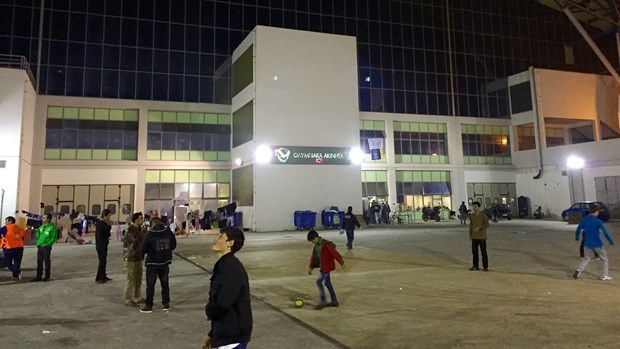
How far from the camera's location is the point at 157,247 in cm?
770

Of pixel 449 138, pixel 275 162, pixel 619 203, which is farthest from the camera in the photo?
pixel 449 138

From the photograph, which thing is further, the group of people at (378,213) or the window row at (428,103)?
the window row at (428,103)

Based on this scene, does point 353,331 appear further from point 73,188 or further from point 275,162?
point 73,188

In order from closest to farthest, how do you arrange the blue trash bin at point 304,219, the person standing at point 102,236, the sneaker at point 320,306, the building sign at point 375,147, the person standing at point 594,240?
the sneaker at point 320,306 → the person standing at point 594,240 → the person standing at point 102,236 → the blue trash bin at point 304,219 → the building sign at point 375,147

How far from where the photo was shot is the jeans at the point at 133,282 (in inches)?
325

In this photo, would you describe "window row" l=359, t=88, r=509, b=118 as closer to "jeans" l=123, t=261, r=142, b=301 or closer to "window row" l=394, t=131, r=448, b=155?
"window row" l=394, t=131, r=448, b=155

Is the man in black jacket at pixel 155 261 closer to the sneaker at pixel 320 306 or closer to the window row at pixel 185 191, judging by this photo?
the sneaker at pixel 320 306

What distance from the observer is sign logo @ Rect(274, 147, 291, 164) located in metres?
30.4

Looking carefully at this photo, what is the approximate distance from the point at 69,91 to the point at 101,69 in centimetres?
311

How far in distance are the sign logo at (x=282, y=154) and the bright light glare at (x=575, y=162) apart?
26.2 m

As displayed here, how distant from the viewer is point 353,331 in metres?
6.18

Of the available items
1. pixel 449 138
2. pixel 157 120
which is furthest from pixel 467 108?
pixel 157 120

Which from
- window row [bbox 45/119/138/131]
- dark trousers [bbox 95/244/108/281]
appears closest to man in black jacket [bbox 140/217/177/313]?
dark trousers [bbox 95/244/108/281]

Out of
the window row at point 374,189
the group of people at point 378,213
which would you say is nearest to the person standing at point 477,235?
the group of people at point 378,213
